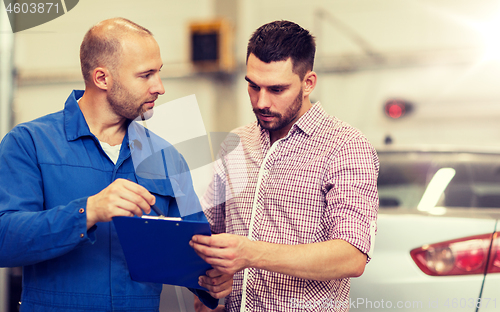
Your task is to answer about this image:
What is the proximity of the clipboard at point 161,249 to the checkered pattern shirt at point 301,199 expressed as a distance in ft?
0.84

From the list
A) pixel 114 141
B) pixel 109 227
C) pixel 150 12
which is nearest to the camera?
pixel 109 227

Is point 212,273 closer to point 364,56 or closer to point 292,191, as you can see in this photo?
point 292,191

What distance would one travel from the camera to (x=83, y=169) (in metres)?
1.55

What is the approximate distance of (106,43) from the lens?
1635 millimetres

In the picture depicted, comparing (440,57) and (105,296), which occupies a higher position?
(440,57)

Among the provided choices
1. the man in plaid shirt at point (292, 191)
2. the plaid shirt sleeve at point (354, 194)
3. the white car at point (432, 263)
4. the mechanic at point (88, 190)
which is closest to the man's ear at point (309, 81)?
the man in plaid shirt at point (292, 191)

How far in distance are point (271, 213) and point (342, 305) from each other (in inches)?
15.9

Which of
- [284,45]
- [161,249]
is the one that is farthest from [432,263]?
[161,249]

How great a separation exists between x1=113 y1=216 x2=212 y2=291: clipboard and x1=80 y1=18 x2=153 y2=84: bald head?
2.06 ft

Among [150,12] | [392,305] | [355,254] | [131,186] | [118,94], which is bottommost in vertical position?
[392,305]

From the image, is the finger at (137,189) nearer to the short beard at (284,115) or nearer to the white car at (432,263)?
the short beard at (284,115)

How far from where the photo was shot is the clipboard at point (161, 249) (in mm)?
1247

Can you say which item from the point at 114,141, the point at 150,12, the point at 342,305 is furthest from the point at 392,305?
the point at 150,12

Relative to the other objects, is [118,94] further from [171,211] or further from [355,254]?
[355,254]
